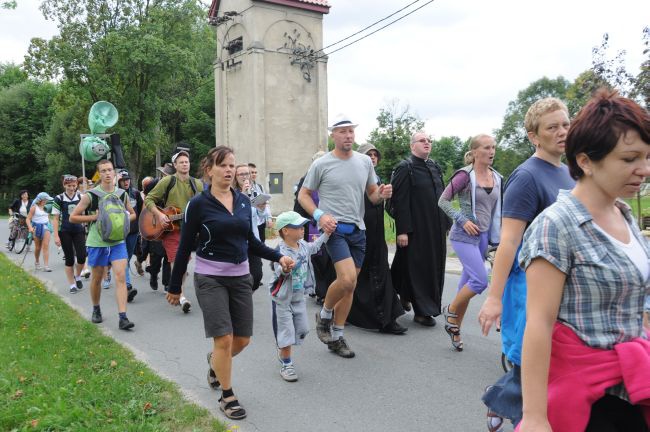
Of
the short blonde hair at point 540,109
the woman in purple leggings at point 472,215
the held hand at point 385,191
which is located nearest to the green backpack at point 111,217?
the held hand at point 385,191

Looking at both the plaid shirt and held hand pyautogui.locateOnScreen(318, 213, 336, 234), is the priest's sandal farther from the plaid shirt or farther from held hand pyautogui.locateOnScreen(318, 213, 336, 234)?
the plaid shirt

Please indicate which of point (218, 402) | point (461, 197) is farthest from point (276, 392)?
point (461, 197)

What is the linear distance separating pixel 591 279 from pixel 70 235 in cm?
921

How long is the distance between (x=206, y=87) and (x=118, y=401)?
4433 cm

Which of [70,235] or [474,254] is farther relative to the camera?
[70,235]

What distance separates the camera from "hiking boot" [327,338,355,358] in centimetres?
570

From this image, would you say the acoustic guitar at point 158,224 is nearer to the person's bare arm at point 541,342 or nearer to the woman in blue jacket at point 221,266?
the woman in blue jacket at point 221,266

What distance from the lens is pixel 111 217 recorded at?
705cm

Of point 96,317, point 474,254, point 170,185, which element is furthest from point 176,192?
point 474,254

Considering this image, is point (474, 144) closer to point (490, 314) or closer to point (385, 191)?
point (385, 191)

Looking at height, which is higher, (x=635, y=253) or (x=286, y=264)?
(x=635, y=253)

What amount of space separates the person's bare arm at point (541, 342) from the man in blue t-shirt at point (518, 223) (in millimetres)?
394

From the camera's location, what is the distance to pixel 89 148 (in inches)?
543

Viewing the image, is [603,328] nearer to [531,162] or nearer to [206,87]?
[531,162]
